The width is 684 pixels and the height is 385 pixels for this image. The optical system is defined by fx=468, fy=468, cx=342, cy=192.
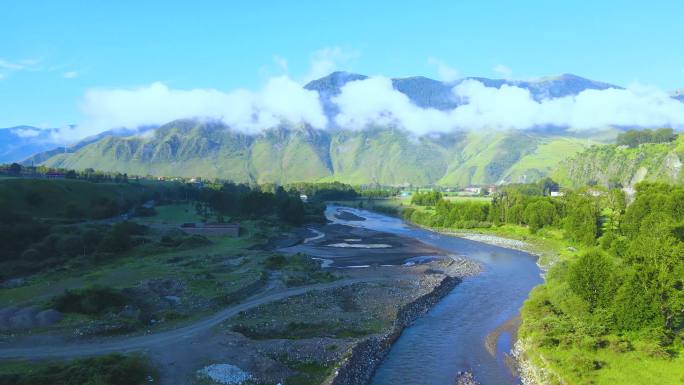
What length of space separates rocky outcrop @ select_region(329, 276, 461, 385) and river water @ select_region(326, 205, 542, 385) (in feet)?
2.88

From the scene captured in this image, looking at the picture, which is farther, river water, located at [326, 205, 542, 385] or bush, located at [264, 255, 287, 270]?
bush, located at [264, 255, 287, 270]

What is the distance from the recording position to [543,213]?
145375 millimetres

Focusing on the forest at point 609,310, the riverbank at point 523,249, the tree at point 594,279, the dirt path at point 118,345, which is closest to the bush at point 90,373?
the dirt path at point 118,345

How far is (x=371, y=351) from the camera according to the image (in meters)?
49.5

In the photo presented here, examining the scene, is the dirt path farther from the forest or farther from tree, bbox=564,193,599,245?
tree, bbox=564,193,599,245

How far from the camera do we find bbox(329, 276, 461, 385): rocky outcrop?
143ft

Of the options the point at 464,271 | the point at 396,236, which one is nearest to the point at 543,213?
the point at 396,236

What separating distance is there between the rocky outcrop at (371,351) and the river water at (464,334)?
877mm

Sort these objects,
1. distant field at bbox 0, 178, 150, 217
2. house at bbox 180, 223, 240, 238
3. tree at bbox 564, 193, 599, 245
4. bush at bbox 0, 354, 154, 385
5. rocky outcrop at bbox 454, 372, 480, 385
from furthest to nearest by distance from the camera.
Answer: house at bbox 180, 223, 240, 238, distant field at bbox 0, 178, 150, 217, tree at bbox 564, 193, 599, 245, rocky outcrop at bbox 454, 372, 480, 385, bush at bbox 0, 354, 154, 385

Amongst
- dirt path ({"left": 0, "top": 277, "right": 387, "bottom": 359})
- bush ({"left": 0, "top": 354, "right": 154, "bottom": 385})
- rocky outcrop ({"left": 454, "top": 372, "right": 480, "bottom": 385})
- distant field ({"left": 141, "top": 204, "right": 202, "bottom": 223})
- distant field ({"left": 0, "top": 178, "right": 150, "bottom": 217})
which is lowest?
rocky outcrop ({"left": 454, "top": 372, "right": 480, "bottom": 385})

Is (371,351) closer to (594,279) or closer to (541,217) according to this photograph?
(594,279)

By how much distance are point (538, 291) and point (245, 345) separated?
136ft

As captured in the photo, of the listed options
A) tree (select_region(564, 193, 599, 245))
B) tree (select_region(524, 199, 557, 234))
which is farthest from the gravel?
→ tree (select_region(524, 199, 557, 234))

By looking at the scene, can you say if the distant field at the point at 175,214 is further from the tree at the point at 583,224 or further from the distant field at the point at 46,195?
the tree at the point at 583,224
